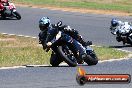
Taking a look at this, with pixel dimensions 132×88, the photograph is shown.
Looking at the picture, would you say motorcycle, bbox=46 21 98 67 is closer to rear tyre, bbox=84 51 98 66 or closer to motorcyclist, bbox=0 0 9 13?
rear tyre, bbox=84 51 98 66

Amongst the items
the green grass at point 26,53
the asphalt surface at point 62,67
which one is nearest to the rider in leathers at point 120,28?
the asphalt surface at point 62,67

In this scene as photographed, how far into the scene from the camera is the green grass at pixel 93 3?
41269mm

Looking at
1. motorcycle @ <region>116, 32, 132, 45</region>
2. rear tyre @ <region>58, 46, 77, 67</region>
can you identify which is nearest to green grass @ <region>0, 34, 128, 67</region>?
motorcycle @ <region>116, 32, 132, 45</region>

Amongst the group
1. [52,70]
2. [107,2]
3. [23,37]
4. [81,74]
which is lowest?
[107,2]

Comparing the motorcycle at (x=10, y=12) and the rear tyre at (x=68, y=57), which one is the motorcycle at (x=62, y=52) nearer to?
the rear tyre at (x=68, y=57)

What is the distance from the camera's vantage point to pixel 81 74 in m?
8.48

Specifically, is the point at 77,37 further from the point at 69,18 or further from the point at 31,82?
the point at 69,18

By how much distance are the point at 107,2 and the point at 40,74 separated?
32.3 meters

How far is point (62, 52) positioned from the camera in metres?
15.9

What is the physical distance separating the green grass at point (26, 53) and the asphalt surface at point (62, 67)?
1364mm

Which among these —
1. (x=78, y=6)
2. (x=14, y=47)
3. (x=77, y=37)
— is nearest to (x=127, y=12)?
(x=78, y=6)

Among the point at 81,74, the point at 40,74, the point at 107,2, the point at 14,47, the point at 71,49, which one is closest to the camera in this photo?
the point at 81,74

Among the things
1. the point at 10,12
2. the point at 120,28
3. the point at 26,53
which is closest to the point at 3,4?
the point at 10,12

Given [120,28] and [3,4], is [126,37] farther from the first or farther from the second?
[3,4]
